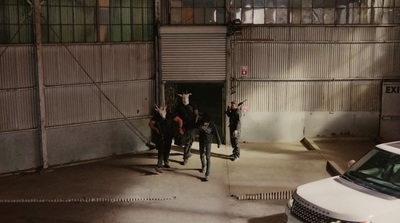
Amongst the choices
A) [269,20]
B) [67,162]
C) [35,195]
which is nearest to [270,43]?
[269,20]

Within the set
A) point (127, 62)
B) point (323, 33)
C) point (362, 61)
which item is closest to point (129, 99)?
point (127, 62)

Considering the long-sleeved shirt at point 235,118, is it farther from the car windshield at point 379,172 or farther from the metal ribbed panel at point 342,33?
the car windshield at point 379,172

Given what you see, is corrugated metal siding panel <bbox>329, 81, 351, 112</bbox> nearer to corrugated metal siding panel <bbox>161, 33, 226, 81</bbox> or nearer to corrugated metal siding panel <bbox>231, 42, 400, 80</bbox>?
corrugated metal siding panel <bbox>231, 42, 400, 80</bbox>

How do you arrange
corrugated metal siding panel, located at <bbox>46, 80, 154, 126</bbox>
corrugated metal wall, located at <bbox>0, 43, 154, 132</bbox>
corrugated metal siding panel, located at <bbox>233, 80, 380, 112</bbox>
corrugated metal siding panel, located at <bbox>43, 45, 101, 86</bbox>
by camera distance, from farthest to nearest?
corrugated metal siding panel, located at <bbox>233, 80, 380, 112</bbox>
corrugated metal siding panel, located at <bbox>46, 80, 154, 126</bbox>
corrugated metal siding panel, located at <bbox>43, 45, 101, 86</bbox>
corrugated metal wall, located at <bbox>0, 43, 154, 132</bbox>

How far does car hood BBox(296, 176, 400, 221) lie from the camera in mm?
7559

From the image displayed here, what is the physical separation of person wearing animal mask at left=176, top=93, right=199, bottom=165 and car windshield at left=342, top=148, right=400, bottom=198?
6.03 metres

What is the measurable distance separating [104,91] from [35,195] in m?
4.44

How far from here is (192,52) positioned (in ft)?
52.9

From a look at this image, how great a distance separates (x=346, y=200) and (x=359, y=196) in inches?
10.8

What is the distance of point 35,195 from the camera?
11.6 m

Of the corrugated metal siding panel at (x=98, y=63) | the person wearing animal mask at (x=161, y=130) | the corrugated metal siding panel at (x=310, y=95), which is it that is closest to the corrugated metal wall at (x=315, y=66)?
the corrugated metal siding panel at (x=310, y=95)

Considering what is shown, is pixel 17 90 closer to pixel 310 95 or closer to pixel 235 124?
pixel 235 124

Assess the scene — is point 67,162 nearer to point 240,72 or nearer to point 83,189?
point 83,189

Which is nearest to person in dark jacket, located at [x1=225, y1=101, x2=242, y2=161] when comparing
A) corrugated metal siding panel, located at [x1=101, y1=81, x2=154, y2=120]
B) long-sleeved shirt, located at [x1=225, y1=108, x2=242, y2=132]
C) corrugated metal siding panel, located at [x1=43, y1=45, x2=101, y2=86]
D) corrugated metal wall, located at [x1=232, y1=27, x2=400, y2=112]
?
long-sleeved shirt, located at [x1=225, y1=108, x2=242, y2=132]
